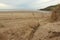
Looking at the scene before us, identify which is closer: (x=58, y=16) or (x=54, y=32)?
(x=54, y=32)

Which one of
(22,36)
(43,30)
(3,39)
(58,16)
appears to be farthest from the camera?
(58,16)

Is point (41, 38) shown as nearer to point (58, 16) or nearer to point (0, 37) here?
point (0, 37)

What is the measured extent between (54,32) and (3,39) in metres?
2.48

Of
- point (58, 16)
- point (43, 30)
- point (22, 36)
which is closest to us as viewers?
point (22, 36)

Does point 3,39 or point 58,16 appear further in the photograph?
point 58,16

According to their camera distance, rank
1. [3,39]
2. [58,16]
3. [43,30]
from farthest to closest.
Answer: [58,16] < [43,30] < [3,39]

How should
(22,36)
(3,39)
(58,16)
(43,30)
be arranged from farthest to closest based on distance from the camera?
(58,16) → (43,30) → (22,36) → (3,39)

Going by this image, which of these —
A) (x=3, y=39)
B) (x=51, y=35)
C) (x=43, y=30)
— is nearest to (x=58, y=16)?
(x=43, y=30)

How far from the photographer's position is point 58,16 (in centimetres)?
1378

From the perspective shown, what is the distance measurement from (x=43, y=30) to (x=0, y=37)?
249 cm

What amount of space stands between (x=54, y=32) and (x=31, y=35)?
1222 mm

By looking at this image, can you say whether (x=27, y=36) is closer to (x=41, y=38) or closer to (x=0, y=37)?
(x=41, y=38)

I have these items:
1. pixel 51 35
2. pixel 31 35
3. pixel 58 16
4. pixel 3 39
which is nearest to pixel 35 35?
pixel 31 35

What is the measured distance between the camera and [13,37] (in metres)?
9.08
